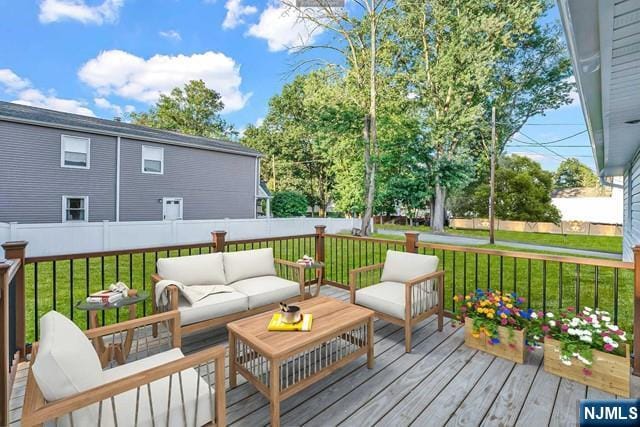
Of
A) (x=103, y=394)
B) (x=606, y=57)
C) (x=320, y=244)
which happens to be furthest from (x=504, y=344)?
(x=103, y=394)

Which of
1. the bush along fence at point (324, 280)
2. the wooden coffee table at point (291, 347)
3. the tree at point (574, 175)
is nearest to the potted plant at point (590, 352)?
the bush along fence at point (324, 280)

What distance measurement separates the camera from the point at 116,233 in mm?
8562

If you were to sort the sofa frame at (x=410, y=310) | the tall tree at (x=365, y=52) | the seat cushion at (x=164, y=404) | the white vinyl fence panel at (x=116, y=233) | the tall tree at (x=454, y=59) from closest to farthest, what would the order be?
the seat cushion at (x=164, y=404), the sofa frame at (x=410, y=310), the white vinyl fence panel at (x=116, y=233), the tall tree at (x=365, y=52), the tall tree at (x=454, y=59)

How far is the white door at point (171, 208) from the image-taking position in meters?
11.8

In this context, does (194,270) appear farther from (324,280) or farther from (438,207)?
(438,207)

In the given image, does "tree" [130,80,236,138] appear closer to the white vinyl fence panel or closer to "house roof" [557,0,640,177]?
the white vinyl fence panel

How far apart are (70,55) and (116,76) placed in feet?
10.5

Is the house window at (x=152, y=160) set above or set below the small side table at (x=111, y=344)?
above

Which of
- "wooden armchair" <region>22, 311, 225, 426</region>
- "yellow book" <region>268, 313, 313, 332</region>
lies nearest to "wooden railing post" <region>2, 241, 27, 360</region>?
"wooden armchair" <region>22, 311, 225, 426</region>

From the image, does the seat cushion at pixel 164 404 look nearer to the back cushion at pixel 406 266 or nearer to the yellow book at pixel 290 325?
the yellow book at pixel 290 325

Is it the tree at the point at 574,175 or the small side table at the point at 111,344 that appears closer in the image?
the small side table at the point at 111,344

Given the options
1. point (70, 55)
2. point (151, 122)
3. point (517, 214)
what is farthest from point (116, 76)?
point (517, 214)

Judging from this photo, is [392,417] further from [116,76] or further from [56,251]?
[116,76]

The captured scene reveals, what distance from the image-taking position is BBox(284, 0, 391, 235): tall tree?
9.82m
